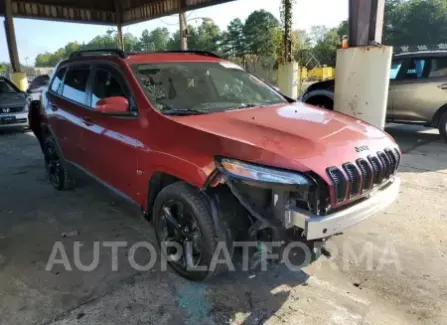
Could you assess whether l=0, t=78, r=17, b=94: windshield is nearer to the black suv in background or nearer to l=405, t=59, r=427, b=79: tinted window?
the black suv in background

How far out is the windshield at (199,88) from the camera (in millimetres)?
3430

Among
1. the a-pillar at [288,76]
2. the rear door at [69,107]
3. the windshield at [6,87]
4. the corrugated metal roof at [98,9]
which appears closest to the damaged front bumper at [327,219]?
the rear door at [69,107]

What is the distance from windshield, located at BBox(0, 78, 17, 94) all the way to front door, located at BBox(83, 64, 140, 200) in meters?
8.51

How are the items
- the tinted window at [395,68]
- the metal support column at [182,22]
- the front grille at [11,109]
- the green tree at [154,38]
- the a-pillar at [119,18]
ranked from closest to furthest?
the tinted window at [395,68] → the front grille at [11,109] → the metal support column at [182,22] → the a-pillar at [119,18] → the green tree at [154,38]

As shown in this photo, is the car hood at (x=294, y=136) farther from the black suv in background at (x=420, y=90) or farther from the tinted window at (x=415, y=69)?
the tinted window at (x=415, y=69)

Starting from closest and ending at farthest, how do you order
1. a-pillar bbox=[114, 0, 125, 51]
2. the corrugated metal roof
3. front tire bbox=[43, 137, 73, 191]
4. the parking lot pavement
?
the parking lot pavement, front tire bbox=[43, 137, 73, 191], the corrugated metal roof, a-pillar bbox=[114, 0, 125, 51]

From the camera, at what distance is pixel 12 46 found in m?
16.0

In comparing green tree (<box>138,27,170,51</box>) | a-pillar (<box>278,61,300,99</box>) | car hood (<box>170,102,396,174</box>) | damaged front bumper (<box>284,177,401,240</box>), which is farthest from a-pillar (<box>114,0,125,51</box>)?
green tree (<box>138,27,170,51</box>)

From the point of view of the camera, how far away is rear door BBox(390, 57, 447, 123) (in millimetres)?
7695

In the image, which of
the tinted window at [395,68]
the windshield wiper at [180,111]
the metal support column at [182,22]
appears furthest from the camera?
the metal support column at [182,22]

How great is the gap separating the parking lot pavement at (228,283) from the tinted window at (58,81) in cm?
166

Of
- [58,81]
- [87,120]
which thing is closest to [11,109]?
[58,81]

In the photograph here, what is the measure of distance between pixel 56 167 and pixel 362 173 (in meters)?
4.28

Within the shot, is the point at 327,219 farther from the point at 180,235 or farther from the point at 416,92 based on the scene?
the point at 416,92
